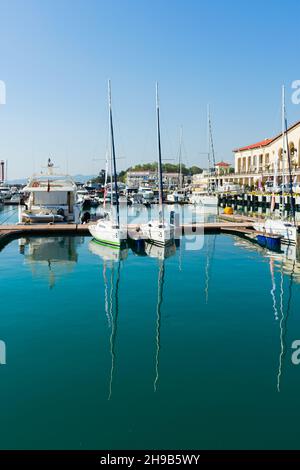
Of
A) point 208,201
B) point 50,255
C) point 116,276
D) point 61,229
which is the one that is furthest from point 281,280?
point 208,201

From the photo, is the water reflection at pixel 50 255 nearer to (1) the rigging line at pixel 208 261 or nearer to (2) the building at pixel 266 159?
(1) the rigging line at pixel 208 261

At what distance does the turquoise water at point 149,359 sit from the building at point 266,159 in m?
60.4

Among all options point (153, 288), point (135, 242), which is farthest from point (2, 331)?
point (135, 242)

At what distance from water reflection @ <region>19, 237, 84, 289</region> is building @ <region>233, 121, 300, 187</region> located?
51575 mm

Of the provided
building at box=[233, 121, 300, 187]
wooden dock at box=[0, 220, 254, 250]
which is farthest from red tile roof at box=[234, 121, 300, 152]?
wooden dock at box=[0, 220, 254, 250]

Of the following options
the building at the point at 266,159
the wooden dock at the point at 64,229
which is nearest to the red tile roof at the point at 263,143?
the building at the point at 266,159

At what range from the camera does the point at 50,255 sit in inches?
1123

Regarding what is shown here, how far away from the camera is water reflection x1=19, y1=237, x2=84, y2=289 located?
23.8 metres

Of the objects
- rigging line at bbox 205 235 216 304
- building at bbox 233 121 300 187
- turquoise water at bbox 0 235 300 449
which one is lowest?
turquoise water at bbox 0 235 300 449

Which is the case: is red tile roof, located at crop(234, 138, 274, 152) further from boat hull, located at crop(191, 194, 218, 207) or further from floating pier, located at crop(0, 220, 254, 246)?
floating pier, located at crop(0, 220, 254, 246)

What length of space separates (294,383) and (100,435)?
16.8 feet

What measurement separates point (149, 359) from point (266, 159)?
91956 millimetres

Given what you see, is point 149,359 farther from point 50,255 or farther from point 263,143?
point 263,143

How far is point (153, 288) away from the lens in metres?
20.1
